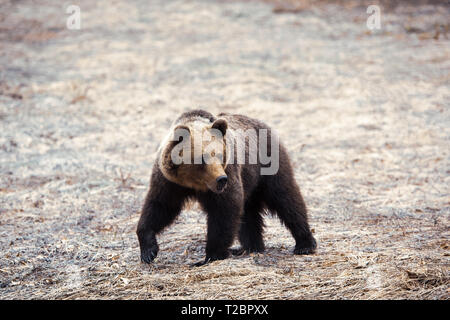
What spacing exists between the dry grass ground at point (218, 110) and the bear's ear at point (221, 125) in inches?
48.4

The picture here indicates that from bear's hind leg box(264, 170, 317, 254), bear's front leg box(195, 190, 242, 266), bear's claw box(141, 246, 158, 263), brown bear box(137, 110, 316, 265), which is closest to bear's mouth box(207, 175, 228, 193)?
brown bear box(137, 110, 316, 265)

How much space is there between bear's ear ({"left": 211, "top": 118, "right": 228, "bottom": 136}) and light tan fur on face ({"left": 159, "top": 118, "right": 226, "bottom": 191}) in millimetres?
73

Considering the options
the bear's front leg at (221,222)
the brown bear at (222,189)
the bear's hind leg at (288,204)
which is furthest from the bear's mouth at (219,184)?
the bear's hind leg at (288,204)

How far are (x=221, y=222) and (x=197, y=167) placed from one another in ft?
2.69

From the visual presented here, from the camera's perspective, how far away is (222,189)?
4.64 m

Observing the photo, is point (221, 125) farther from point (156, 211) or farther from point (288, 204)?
point (288, 204)

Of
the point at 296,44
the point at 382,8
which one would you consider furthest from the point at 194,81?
the point at 382,8

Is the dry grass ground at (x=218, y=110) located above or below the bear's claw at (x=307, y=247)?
above

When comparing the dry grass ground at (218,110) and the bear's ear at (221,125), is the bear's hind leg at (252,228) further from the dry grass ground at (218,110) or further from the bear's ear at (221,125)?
the bear's ear at (221,125)

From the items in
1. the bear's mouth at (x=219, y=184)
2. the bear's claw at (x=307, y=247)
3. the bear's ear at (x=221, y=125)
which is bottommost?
the bear's claw at (x=307, y=247)

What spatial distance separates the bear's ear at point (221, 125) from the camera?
15.5 ft

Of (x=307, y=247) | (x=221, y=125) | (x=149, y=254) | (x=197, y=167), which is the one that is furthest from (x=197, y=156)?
(x=307, y=247)

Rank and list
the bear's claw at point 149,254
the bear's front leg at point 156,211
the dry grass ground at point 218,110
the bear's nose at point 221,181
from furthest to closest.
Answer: the bear's claw at point 149,254 → the bear's front leg at point 156,211 → the dry grass ground at point 218,110 → the bear's nose at point 221,181

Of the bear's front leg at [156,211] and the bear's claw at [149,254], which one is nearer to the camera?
the bear's front leg at [156,211]
